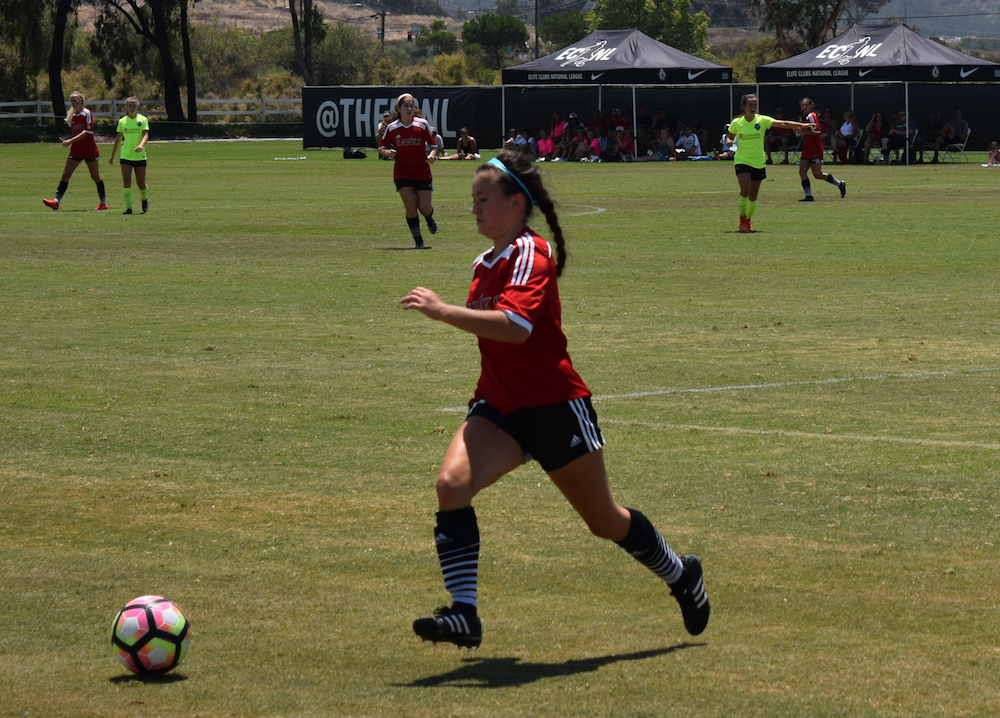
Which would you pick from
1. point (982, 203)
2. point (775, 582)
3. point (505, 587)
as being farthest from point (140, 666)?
point (982, 203)

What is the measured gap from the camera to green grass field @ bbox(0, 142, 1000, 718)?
5031 mm

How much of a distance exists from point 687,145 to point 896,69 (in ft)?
24.1

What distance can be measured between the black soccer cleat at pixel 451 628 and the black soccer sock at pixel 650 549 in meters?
0.65

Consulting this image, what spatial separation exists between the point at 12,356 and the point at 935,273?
10233 mm

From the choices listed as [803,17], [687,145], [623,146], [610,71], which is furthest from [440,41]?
[623,146]

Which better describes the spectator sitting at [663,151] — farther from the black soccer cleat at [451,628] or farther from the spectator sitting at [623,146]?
the black soccer cleat at [451,628]

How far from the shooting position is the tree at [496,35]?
167 meters

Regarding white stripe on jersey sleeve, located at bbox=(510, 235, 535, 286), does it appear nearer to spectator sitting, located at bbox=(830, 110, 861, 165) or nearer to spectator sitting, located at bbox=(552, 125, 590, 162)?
spectator sitting, located at bbox=(830, 110, 861, 165)

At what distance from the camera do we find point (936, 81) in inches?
1781

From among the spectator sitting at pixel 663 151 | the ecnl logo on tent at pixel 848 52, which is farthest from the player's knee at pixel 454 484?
the spectator sitting at pixel 663 151

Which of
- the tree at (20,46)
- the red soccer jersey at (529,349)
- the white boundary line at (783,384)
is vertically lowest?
the white boundary line at (783,384)

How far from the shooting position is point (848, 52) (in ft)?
154

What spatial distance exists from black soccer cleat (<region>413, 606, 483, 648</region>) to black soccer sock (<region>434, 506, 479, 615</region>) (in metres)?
0.05

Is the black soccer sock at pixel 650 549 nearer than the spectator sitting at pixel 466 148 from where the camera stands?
Yes
